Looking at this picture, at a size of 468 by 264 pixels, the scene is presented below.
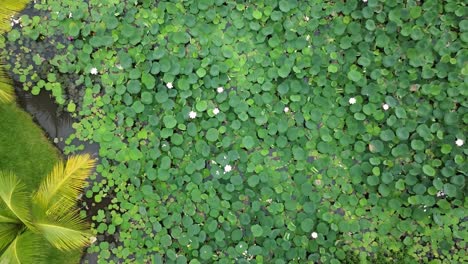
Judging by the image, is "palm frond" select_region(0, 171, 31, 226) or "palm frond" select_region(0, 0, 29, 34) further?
"palm frond" select_region(0, 0, 29, 34)

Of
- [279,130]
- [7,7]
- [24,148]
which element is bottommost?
[24,148]

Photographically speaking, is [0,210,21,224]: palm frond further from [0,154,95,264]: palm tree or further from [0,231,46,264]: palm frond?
[0,231,46,264]: palm frond

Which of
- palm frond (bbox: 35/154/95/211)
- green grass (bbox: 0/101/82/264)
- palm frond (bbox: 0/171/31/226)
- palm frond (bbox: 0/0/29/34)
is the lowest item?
green grass (bbox: 0/101/82/264)

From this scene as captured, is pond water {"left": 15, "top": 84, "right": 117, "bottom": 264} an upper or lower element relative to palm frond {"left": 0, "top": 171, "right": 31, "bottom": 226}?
lower

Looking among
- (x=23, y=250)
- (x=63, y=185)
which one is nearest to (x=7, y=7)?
(x=63, y=185)

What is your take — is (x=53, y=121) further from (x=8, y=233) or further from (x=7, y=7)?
(x=8, y=233)

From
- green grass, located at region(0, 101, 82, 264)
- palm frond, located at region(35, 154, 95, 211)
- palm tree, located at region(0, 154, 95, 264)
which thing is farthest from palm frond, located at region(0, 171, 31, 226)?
green grass, located at region(0, 101, 82, 264)

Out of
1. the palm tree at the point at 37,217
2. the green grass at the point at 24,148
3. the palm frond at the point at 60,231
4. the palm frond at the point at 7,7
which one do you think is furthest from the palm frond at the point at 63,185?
the palm frond at the point at 7,7

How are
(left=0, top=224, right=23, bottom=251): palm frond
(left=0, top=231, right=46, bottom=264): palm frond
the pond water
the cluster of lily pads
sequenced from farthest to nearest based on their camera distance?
the pond water, the cluster of lily pads, (left=0, top=224, right=23, bottom=251): palm frond, (left=0, top=231, right=46, bottom=264): palm frond

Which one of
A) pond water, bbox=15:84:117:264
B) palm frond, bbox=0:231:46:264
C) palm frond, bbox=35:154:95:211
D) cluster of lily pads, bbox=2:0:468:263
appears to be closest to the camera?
palm frond, bbox=0:231:46:264
